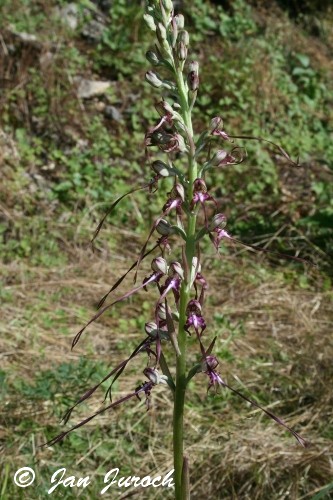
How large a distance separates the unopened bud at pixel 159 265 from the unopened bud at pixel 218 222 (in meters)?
0.13

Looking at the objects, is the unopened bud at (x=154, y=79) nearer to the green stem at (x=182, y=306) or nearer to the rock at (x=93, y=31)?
the green stem at (x=182, y=306)

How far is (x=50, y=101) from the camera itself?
5.87 m

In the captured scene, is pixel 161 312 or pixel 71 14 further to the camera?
pixel 71 14

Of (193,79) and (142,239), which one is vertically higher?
(193,79)

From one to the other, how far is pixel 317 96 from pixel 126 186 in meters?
2.36

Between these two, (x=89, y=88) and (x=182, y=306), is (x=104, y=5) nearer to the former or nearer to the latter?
(x=89, y=88)

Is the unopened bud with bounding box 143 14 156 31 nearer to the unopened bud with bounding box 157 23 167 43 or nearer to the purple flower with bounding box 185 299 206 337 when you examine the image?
the unopened bud with bounding box 157 23 167 43

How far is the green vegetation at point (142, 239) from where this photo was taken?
3.14 meters

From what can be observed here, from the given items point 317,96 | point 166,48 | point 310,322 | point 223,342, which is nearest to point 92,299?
point 223,342

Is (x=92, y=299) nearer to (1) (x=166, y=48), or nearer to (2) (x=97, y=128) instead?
(2) (x=97, y=128)

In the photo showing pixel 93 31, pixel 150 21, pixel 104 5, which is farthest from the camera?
pixel 104 5

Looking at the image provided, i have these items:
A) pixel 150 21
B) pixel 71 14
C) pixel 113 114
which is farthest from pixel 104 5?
pixel 150 21

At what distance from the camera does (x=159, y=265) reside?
68.5 inches

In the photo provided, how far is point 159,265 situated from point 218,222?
17 cm
